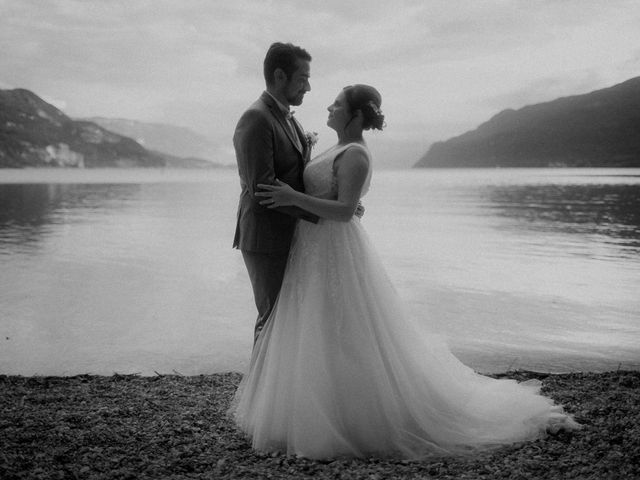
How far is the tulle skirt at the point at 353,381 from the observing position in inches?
137

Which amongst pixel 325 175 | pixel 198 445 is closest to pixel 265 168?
pixel 325 175

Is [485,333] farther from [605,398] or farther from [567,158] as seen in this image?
[567,158]

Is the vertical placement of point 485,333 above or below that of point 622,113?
below

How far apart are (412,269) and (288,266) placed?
325 inches

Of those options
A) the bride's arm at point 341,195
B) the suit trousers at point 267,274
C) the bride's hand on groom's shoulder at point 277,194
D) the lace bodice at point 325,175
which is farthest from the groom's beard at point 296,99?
the suit trousers at point 267,274

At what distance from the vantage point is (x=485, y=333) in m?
7.12

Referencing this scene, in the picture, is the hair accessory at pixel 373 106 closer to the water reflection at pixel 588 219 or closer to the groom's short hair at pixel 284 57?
the groom's short hair at pixel 284 57

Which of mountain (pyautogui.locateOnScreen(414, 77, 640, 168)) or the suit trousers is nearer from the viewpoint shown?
the suit trousers

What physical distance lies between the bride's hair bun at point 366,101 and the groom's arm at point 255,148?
558 millimetres

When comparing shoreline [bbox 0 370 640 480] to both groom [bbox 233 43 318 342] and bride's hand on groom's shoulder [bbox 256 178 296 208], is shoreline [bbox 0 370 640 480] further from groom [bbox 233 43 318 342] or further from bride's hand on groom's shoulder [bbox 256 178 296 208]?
bride's hand on groom's shoulder [bbox 256 178 296 208]

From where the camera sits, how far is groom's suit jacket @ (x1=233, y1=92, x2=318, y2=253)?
3.51 m

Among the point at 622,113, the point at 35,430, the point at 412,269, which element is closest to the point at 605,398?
the point at 35,430

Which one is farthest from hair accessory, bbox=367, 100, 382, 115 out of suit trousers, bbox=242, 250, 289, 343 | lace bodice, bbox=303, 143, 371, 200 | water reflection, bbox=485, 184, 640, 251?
water reflection, bbox=485, 184, 640, 251

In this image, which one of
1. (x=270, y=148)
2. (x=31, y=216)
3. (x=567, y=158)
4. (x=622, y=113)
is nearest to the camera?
(x=270, y=148)
